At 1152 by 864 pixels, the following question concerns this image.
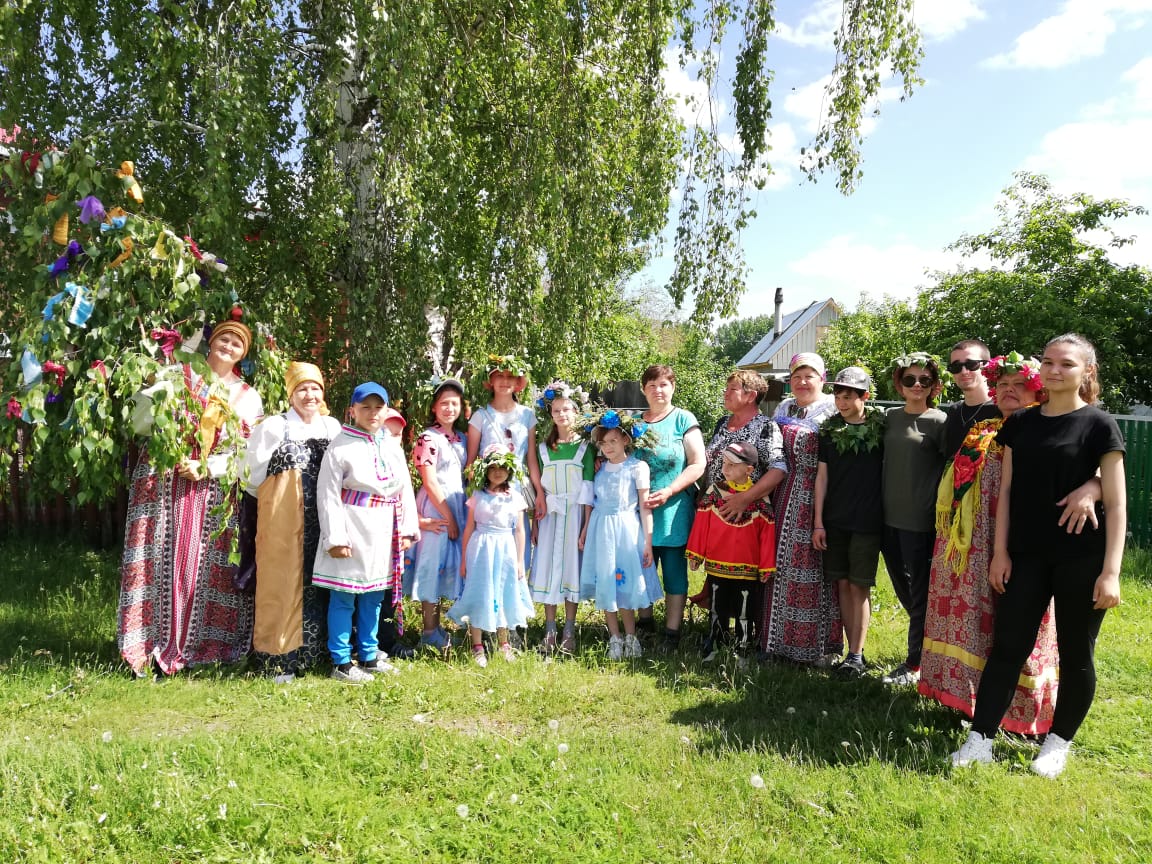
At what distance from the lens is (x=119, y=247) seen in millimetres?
4559

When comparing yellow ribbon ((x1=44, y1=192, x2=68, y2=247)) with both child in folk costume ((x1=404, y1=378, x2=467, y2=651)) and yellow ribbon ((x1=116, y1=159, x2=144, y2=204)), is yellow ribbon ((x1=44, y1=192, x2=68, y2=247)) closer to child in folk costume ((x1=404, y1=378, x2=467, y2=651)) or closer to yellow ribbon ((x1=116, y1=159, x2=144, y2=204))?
yellow ribbon ((x1=116, y1=159, x2=144, y2=204))

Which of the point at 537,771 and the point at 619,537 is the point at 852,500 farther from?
the point at 537,771

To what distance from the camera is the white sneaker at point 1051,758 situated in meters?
3.62

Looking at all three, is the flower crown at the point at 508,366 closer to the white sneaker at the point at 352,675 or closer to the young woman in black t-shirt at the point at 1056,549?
the white sneaker at the point at 352,675

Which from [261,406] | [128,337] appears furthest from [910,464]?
A: [128,337]

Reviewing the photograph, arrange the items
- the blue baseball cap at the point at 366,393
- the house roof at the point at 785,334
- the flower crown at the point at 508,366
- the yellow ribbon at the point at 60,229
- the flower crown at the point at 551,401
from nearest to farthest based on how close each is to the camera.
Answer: the yellow ribbon at the point at 60,229, the blue baseball cap at the point at 366,393, the flower crown at the point at 551,401, the flower crown at the point at 508,366, the house roof at the point at 785,334

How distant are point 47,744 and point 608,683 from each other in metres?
2.99

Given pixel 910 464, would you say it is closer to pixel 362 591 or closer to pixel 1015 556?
pixel 1015 556

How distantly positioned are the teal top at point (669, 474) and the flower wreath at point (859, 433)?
966 millimetres

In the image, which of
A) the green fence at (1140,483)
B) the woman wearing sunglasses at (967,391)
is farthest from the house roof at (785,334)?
the woman wearing sunglasses at (967,391)

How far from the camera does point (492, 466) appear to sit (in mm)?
5168

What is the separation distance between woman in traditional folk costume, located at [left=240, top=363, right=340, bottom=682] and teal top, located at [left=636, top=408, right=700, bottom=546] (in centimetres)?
230

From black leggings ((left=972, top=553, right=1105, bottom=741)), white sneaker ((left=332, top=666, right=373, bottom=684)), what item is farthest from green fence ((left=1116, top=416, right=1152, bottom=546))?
white sneaker ((left=332, top=666, right=373, bottom=684))

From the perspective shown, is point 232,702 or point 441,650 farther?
point 441,650
